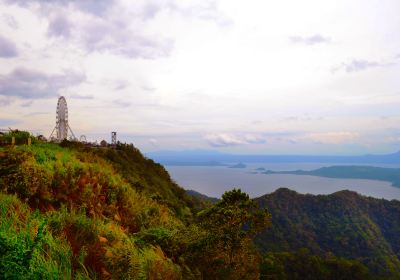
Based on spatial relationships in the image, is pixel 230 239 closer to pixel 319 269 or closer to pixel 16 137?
pixel 16 137

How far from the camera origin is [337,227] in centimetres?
14250

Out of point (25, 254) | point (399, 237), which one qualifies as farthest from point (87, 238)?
point (399, 237)

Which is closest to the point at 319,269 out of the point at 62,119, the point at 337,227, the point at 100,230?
the point at 62,119

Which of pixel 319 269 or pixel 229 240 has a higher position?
pixel 229 240

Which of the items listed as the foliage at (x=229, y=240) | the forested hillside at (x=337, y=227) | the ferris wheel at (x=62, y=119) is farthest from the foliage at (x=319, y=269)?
the foliage at (x=229, y=240)

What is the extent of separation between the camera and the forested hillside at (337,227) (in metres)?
118

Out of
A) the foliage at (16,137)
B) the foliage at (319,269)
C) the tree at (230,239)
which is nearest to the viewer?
the tree at (230,239)

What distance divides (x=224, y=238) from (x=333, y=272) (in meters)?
Result: 71.9

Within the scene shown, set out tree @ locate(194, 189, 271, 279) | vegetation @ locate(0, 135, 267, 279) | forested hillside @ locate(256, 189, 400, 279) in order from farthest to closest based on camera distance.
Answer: forested hillside @ locate(256, 189, 400, 279) < tree @ locate(194, 189, 271, 279) < vegetation @ locate(0, 135, 267, 279)

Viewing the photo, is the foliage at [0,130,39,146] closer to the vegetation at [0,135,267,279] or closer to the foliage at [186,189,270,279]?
the vegetation at [0,135,267,279]

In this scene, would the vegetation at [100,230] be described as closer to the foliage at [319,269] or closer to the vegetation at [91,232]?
the vegetation at [91,232]

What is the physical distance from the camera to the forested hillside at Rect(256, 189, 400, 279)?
118 meters

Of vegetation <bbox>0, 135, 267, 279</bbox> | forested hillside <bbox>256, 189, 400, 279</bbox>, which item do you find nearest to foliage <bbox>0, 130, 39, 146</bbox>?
vegetation <bbox>0, 135, 267, 279</bbox>

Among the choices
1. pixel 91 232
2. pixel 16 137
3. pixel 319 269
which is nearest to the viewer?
pixel 91 232
